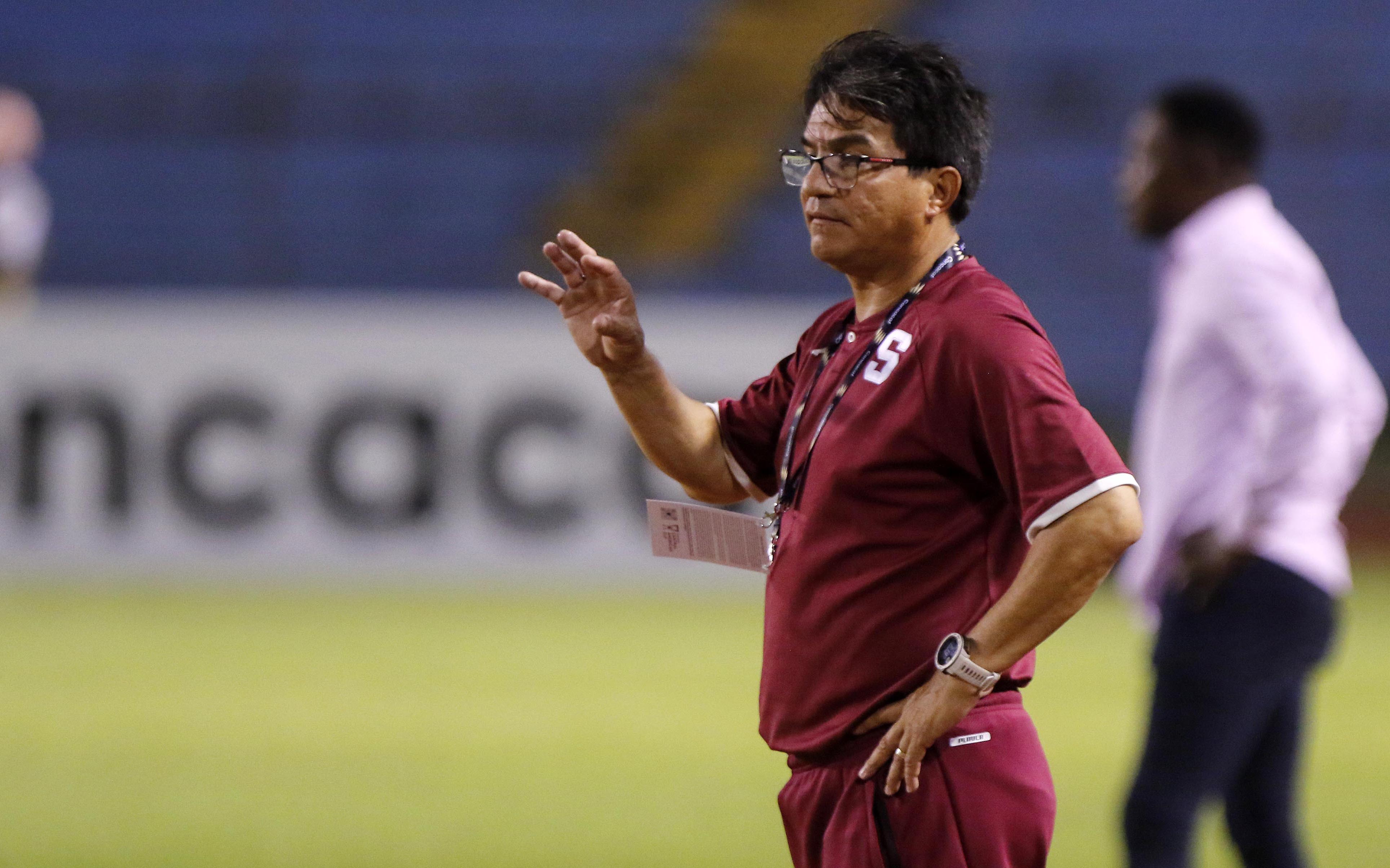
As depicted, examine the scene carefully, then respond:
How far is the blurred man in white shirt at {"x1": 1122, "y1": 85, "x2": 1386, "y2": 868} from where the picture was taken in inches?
145

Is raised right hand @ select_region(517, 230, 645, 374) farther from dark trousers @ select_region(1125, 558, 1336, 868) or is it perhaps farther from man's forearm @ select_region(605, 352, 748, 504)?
dark trousers @ select_region(1125, 558, 1336, 868)

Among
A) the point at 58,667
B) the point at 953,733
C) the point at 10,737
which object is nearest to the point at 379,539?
the point at 58,667

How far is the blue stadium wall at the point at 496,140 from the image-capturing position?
15570 millimetres

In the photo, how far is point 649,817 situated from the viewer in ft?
19.5

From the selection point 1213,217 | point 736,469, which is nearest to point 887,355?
point 736,469

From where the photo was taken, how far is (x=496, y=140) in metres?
16.0

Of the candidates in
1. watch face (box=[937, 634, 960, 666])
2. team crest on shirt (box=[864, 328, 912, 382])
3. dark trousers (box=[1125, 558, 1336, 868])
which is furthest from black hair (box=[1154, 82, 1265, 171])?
watch face (box=[937, 634, 960, 666])

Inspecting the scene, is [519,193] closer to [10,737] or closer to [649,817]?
[10,737]

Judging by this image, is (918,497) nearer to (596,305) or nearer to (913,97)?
(913,97)

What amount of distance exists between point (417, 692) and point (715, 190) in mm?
9754

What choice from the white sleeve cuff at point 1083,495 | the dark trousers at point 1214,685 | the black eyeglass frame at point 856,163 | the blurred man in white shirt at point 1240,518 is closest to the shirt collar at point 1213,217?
the blurred man in white shirt at point 1240,518

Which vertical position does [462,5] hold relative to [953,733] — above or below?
above

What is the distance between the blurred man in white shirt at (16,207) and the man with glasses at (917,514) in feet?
35.6

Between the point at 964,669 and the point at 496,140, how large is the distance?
13.9 metres
